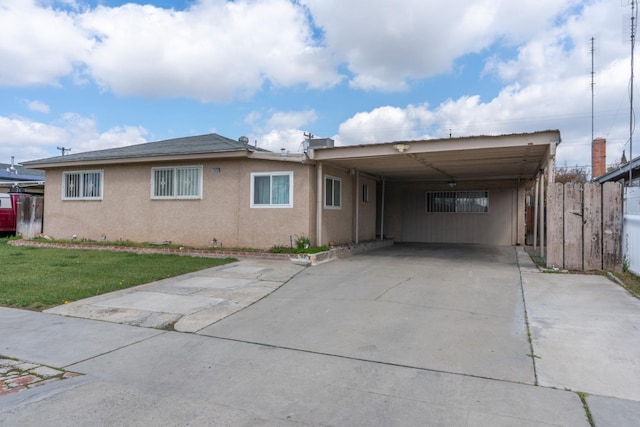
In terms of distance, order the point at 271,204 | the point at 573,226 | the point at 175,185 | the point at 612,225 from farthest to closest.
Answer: the point at 175,185
the point at 271,204
the point at 573,226
the point at 612,225

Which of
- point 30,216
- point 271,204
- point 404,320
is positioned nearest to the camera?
point 404,320

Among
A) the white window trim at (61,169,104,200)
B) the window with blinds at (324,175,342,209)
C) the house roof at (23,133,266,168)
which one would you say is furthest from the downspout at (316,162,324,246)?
the white window trim at (61,169,104,200)

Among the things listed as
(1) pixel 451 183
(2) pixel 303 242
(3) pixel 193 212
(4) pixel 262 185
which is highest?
(1) pixel 451 183

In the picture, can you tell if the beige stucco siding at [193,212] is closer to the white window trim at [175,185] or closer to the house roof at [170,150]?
the white window trim at [175,185]

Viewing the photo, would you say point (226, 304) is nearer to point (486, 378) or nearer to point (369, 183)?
point (486, 378)

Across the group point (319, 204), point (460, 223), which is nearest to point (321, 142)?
point (319, 204)

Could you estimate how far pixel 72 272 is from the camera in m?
9.27

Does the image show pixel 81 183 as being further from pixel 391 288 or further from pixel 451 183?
pixel 451 183

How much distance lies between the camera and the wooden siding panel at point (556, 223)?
9281 mm

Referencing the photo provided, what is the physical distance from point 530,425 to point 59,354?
4.69 m

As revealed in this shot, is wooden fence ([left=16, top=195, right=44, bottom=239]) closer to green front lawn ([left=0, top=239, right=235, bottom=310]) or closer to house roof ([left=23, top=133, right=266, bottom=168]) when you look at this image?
house roof ([left=23, top=133, right=266, bottom=168])

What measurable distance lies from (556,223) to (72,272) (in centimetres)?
1061

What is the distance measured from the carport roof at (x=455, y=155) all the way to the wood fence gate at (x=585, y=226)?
983mm

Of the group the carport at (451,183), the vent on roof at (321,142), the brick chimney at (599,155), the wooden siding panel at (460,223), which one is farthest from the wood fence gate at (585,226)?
the brick chimney at (599,155)
